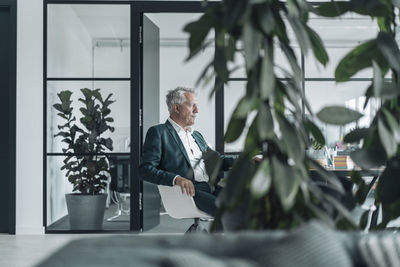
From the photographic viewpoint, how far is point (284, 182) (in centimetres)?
164

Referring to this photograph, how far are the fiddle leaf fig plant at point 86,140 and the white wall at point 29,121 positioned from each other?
242 millimetres

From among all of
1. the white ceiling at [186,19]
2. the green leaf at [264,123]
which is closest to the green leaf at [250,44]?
the green leaf at [264,123]

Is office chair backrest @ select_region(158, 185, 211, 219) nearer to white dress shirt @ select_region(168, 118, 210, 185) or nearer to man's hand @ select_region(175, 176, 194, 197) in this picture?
man's hand @ select_region(175, 176, 194, 197)

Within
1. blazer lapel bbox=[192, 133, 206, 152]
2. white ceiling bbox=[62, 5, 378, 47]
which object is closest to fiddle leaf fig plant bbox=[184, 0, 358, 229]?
blazer lapel bbox=[192, 133, 206, 152]

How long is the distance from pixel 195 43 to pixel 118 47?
410cm

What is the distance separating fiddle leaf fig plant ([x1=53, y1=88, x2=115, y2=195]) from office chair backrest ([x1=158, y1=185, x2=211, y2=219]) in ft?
6.28

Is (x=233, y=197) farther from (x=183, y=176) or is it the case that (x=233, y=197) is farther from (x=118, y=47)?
(x=118, y=47)

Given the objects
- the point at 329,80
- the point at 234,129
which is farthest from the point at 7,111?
the point at 234,129

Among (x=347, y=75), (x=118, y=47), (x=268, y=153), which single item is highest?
(x=118, y=47)

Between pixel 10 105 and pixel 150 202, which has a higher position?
pixel 10 105

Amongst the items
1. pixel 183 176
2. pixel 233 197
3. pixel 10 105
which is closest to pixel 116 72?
pixel 10 105

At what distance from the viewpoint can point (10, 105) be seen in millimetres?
5668

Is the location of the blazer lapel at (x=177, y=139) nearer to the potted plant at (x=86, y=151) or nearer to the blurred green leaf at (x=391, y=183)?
the potted plant at (x=86, y=151)

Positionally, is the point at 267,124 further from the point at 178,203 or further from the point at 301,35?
the point at 178,203
